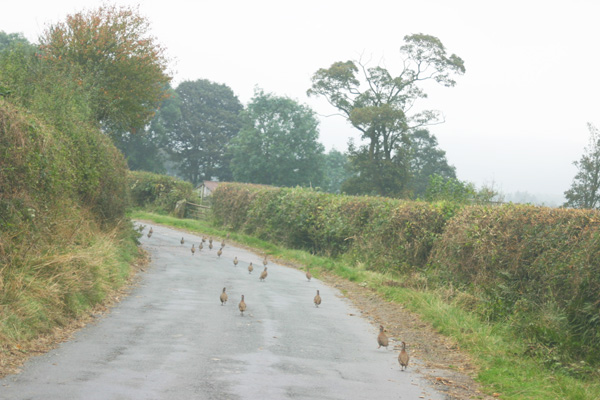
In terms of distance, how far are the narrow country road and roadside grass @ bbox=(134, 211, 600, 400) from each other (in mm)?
1084

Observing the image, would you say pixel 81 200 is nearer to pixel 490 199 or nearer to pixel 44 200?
pixel 44 200

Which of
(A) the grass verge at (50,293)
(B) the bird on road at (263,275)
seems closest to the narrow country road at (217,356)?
(A) the grass verge at (50,293)

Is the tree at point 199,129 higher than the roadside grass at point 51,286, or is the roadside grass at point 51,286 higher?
the tree at point 199,129

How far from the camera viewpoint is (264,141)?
78.5 m

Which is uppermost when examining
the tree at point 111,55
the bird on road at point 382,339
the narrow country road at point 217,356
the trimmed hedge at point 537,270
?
the tree at point 111,55

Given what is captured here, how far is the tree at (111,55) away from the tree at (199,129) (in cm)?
5610

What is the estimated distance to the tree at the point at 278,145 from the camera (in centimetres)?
7788

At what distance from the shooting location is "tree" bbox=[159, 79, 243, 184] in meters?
85.6

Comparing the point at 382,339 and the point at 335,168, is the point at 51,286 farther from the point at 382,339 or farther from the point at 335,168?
the point at 335,168

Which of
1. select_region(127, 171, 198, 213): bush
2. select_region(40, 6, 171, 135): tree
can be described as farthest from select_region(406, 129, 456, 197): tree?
select_region(40, 6, 171, 135): tree

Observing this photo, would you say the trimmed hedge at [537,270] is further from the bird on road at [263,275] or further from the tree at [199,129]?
the tree at [199,129]

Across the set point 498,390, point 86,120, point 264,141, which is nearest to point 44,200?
point 86,120

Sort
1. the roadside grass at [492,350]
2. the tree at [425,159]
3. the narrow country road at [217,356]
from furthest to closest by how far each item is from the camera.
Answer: the tree at [425,159], the roadside grass at [492,350], the narrow country road at [217,356]

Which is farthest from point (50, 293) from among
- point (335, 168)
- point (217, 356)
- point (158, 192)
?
point (335, 168)
